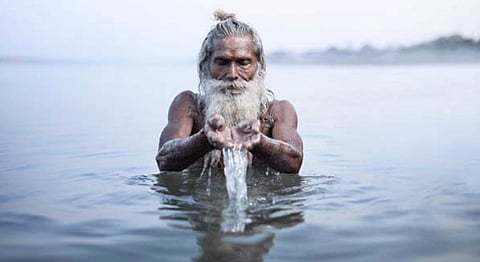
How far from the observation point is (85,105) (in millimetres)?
14023

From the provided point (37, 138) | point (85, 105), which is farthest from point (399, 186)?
point (85, 105)

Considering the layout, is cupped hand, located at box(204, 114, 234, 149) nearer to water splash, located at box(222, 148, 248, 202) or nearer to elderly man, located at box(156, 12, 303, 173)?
water splash, located at box(222, 148, 248, 202)

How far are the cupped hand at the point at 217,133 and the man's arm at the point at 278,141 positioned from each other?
0.32ft

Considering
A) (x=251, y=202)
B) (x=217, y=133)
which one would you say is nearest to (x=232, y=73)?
(x=217, y=133)

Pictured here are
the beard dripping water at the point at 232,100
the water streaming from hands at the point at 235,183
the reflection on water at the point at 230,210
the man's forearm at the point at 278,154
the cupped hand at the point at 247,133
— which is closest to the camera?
the reflection on water at the point at 230,210

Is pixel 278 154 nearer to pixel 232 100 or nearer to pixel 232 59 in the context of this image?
pixel 232 100

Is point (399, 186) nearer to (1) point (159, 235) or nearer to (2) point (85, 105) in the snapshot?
(1) point (159, 235)

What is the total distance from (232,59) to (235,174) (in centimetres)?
110

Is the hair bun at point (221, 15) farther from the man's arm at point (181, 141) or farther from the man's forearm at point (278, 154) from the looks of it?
the man's forearm at point (278, 154)

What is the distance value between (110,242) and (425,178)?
2.91m

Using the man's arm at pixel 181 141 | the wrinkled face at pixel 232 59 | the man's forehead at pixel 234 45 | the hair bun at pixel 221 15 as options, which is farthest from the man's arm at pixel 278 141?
the hair bun at pixel 221 15

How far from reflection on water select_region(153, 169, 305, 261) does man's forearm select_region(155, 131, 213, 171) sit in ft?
0.50

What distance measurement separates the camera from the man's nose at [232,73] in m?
5.22

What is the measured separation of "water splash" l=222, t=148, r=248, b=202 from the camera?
443cm
